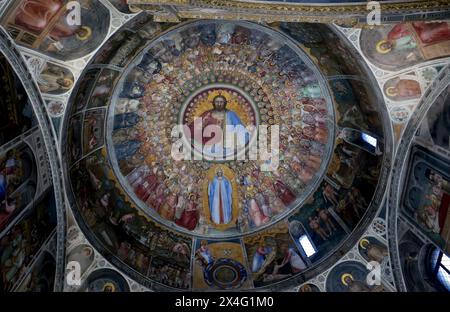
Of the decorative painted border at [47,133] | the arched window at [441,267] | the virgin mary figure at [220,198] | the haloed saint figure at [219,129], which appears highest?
the haloed saint figure at [219,129]

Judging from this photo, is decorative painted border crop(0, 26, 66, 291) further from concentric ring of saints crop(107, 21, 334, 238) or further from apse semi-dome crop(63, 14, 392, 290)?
concentric ring of saints crop(107, 21, 334, 238)

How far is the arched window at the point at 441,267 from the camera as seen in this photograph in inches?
527

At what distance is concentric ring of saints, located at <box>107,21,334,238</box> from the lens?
16688 mm

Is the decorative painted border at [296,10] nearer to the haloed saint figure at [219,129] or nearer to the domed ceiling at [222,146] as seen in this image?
the domed ceiling at [222,146]

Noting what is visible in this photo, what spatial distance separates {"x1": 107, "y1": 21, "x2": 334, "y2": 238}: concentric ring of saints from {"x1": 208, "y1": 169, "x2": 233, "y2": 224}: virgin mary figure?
4 centimetres

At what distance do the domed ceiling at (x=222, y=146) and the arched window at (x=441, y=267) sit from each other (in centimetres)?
6

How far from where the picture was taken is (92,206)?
53.3ft

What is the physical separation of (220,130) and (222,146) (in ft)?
2.27

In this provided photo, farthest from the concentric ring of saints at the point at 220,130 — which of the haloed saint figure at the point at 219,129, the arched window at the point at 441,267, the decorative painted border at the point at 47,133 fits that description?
the arched window at the point at 441,267

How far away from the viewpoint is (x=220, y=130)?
1891 centimetres

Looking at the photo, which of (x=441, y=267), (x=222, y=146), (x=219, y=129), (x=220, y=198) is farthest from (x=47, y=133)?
(x=441, y=267)
